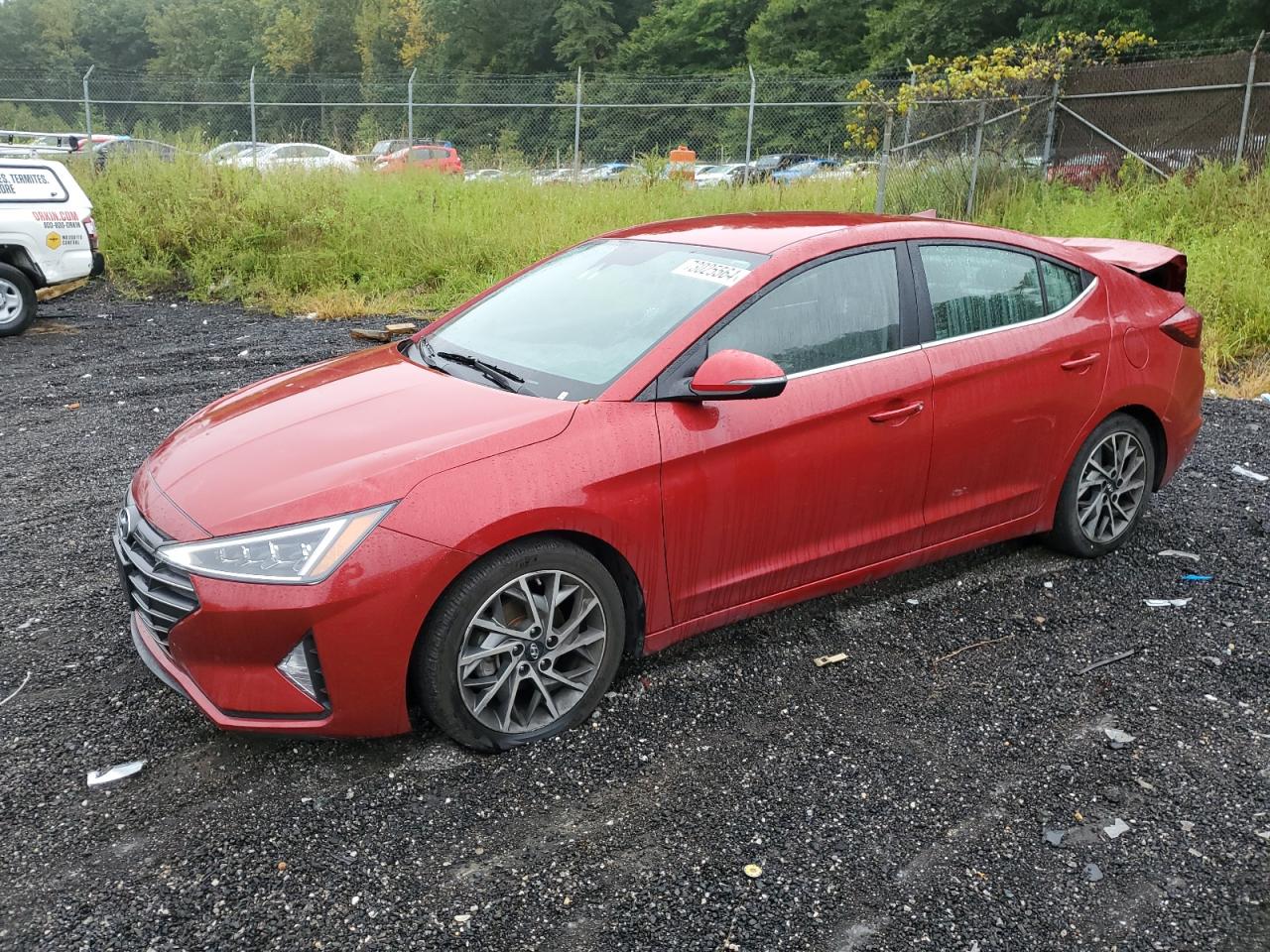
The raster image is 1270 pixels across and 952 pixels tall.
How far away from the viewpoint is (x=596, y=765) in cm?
315

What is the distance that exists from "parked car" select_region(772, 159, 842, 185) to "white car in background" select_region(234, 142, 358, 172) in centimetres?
627

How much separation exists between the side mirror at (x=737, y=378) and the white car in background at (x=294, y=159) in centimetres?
1242

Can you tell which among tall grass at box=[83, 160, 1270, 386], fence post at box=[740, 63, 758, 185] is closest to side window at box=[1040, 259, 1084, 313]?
tall grass at box=[83, 160, 1270, 386]

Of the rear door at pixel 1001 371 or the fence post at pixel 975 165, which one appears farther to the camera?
the fence post at pixel 975 165

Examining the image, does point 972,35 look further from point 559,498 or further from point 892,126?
point 559,498

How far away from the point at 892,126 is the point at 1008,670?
1287cm

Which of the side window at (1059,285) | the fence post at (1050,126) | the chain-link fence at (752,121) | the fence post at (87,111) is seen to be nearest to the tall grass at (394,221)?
the chain-link fence at (752,121)

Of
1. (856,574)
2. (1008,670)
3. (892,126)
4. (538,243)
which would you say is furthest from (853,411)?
(892,126)

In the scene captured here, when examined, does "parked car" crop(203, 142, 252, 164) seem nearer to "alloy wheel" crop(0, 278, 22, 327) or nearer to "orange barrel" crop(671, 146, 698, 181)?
"alloy wheel" crop(0, 278, 22, 327)

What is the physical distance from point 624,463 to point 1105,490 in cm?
261

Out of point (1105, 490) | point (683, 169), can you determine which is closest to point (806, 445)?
point (1105, 490)

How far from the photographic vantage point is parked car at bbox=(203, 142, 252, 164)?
548 inches

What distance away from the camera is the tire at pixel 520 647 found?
2.97 m

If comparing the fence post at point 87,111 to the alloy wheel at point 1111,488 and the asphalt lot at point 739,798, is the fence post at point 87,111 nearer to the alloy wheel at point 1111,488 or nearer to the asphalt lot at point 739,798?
the asphalt lot at point 739,798
